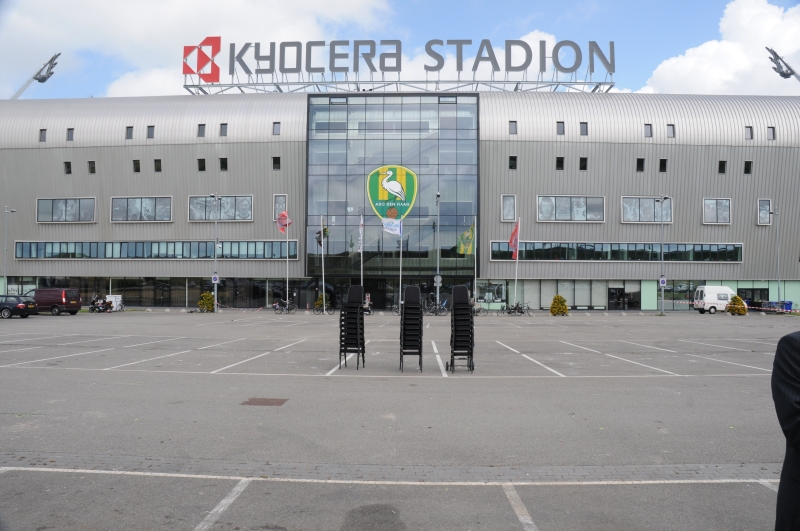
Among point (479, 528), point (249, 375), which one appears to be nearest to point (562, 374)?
point (249, 375)

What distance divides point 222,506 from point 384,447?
101 inches

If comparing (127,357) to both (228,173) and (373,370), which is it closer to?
(373,370)

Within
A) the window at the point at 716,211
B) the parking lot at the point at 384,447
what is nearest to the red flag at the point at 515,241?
the window at the point at 716,211

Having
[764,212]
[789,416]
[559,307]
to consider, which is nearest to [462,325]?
[789,416]

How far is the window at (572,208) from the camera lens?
185 ft

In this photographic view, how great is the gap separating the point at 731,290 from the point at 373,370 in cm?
5036

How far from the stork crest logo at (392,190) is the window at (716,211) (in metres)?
28.2

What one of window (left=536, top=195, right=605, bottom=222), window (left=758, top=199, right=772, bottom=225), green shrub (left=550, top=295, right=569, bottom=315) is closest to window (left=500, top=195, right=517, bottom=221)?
window (left=536, top=195, right=605, bottom=222)

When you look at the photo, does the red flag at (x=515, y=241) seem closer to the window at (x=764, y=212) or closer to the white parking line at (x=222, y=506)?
the window at (x=764, y=212)

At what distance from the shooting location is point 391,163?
56.2 metres

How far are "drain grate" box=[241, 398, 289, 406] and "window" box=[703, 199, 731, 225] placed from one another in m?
56.4

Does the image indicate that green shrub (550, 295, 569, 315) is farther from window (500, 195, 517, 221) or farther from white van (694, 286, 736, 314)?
white van (694, 286, 736, 314)

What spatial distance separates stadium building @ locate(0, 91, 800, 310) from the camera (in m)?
55.9

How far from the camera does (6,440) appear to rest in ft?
25.2
